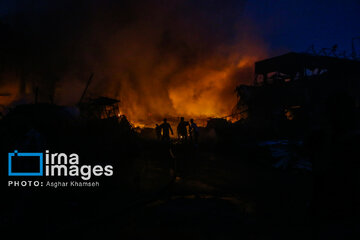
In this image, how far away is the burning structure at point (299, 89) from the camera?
21.5 meters

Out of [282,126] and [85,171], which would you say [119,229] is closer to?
[85,171]

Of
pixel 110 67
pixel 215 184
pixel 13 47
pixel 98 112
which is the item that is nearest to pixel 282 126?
pixel 215 184

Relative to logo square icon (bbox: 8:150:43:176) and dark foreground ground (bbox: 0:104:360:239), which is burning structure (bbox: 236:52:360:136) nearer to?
dark foreground ground (bbox: 0:104:360:239)

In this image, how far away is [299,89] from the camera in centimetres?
2233

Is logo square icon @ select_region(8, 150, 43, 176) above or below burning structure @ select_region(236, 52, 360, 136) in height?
below

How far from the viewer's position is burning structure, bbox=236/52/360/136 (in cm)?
2152

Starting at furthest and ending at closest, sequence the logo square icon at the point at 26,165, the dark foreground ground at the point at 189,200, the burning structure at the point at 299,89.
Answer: the burning structure at the point at 299,89 < the logo square icon at the point at 26,165 < the dark foreground ground at the point at 189,200

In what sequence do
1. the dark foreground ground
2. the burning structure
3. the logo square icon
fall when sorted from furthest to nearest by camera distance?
the burning structure < the logo square icon < the dark foreground ground

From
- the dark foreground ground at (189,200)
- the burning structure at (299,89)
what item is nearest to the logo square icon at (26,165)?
the dark foreground ground at (189,200)

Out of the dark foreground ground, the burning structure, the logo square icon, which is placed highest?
the burning structure

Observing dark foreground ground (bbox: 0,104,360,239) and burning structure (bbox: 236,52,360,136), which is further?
burning structure (bbox: 236,52,360,136)

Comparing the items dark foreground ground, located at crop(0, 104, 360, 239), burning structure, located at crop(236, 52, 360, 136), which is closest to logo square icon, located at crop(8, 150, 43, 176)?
dark foreground ground, located at crop(0, 104, 360, 239)

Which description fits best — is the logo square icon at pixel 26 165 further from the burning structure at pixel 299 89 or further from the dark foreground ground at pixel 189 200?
the burning structure at pixel 299 89

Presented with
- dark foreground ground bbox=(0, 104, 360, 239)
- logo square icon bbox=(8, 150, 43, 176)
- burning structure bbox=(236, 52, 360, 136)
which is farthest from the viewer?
burning structure bbox=(236, 52, 360, 136)
